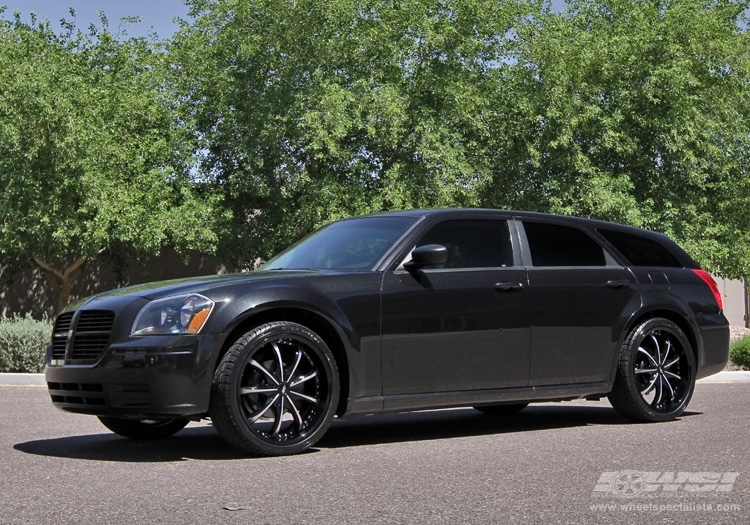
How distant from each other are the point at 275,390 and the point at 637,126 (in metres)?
28.3

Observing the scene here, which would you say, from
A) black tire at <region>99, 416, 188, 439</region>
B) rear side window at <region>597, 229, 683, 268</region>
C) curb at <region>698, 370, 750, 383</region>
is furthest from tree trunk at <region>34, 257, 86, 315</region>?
rear side window at <region>597, 229, 683, 268</region>

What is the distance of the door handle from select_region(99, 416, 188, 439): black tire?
262cm

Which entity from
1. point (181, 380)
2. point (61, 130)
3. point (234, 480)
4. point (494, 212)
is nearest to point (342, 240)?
point (494, 212)

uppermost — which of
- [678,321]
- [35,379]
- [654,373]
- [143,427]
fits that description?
[678,321]

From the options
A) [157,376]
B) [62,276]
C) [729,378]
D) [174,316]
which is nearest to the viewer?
[157,376]

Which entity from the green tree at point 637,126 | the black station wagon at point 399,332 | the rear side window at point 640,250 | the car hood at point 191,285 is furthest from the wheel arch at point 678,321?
→ the green tree at point 637,126

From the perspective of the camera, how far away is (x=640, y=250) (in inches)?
394

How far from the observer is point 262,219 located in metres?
33.8

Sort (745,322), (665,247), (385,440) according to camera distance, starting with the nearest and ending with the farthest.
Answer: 1. (385,440)
2. (665,247)
3. (745,322)

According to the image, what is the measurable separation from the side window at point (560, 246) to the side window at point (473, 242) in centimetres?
26

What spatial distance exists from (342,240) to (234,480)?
2.88 meters

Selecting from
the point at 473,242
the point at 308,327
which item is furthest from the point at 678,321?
the point at 308,327

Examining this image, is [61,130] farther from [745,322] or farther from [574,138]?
[745,322]

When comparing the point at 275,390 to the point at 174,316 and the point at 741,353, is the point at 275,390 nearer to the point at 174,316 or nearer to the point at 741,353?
the point at 174,316
